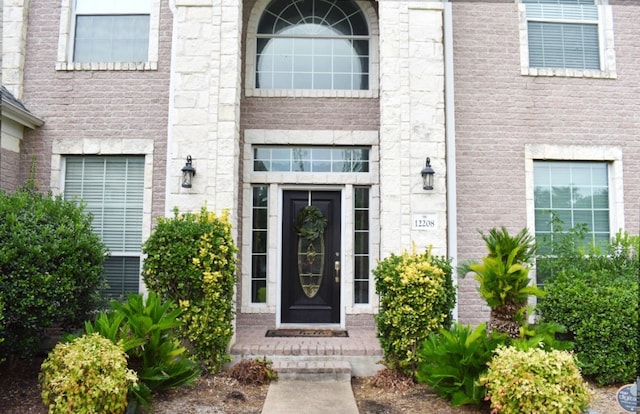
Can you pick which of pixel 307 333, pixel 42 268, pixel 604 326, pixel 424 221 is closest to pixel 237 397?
pixel 307 333

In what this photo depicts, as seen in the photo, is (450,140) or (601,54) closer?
(450,140)

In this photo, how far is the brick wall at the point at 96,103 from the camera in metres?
6.54

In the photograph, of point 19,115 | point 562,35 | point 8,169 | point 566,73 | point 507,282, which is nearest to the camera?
point 507,282

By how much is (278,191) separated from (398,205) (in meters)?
1.94

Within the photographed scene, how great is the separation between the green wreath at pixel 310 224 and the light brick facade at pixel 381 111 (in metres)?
0.35

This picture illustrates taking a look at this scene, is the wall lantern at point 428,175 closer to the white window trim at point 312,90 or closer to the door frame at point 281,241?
the door frame at point 281,241

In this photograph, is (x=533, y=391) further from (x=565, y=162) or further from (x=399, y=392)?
(x=565, y=162)

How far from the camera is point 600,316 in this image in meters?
5.06

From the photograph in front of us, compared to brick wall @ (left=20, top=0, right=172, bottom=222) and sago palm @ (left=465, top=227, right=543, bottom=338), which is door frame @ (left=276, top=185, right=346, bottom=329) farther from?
sago palm @ (left=465, top=227, right=543, bottom=338)

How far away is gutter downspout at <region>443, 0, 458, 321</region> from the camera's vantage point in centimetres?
609

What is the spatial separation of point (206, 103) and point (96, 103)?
1.94 meters

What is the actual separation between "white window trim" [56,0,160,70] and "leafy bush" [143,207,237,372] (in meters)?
2.81

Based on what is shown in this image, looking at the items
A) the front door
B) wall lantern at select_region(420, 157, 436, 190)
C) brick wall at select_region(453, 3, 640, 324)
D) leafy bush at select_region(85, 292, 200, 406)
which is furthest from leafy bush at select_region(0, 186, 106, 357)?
brick wall at select_region(453, 3, 640, 324)

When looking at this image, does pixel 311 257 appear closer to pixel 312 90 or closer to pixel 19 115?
pixel 312 90
